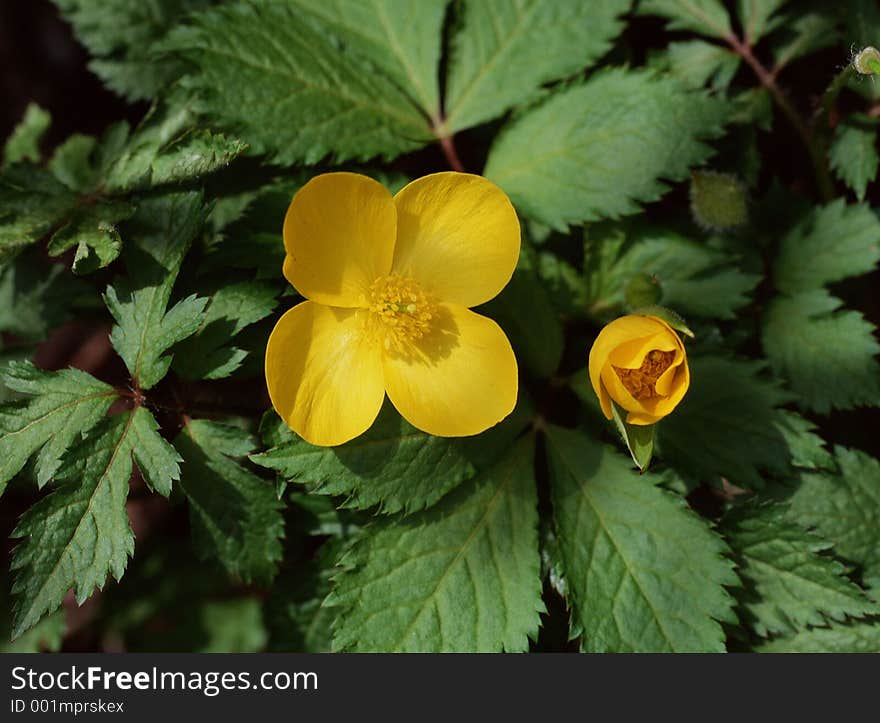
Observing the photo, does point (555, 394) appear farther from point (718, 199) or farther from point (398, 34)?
point (398, 34)


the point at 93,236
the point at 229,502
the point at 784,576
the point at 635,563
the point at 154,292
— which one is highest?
the point at 93,236

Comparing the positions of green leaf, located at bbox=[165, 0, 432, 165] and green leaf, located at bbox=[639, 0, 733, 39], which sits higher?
green leaf, located at bbox=[165, 0, 432, 165]

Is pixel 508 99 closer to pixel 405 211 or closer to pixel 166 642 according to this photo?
pixel 405 211

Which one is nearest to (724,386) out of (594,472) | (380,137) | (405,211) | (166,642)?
(594,472)

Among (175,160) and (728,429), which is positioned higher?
(175,160)

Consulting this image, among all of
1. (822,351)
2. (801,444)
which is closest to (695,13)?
(822,351)

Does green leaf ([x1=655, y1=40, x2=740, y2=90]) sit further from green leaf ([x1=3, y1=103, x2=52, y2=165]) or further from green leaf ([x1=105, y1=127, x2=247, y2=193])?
green leaf ([x1=3, y1=103, x2=52, y2=165])

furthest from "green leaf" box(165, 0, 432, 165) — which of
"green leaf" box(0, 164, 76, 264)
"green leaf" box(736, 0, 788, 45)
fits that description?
"green leaf" box(736, 0, 788, 45)
